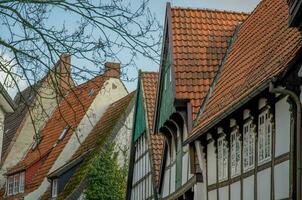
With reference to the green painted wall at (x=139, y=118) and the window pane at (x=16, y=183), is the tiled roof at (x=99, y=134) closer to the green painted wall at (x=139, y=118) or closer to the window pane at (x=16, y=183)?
the green painted wall at (x=139, y=118)

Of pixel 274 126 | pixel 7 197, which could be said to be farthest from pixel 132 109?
pixel 274 126

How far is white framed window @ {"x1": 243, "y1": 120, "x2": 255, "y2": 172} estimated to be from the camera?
1505 cm

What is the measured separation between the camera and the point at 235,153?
16266mm

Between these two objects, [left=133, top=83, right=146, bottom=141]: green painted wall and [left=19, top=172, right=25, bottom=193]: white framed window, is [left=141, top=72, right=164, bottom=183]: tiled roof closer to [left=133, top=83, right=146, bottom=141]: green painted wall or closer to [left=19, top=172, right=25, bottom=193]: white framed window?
[left=133, top=83, right=146, bottom=141]: green painted wall

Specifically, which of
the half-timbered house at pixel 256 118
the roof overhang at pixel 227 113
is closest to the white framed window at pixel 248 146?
the half-timbered house at pixel 256 118

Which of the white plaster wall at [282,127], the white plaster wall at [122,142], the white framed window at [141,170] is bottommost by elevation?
the white plaster wall at [282,127]

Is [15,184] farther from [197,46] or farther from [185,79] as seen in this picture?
[185,79]

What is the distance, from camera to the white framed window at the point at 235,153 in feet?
52.4

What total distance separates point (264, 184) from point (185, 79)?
22.7 feet

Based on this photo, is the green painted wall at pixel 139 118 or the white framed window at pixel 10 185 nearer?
the green painted wall at pixel 139 118

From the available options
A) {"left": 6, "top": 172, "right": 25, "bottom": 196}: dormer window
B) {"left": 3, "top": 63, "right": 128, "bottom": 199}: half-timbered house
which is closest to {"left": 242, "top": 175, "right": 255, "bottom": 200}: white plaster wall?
{"left": 3, "top": 63, "right": 128, "bottom": 199}: half-timbered house

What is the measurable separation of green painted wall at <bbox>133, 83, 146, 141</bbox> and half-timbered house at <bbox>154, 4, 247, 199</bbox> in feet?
17.4

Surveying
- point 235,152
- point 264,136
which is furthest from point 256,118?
point 235,152

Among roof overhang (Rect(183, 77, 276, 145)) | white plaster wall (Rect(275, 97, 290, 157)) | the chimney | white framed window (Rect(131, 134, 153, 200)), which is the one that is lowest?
white plaster wall (Rect(275, 97, 290, 157))
